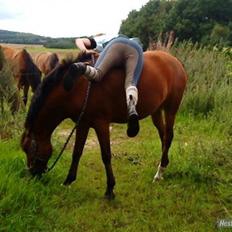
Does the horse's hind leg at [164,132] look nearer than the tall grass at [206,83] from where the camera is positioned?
Yes

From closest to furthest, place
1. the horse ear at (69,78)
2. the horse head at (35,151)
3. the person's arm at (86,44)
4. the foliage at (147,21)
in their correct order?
the horse ear at (69,78)
the horse head at (35,151)
the person's arm at (86,44)
the foliage at (147,21)

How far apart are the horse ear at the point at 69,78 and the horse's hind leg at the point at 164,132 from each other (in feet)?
5.96

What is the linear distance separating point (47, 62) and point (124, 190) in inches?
355

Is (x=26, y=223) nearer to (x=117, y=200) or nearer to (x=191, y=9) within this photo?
(x=117, y=200)

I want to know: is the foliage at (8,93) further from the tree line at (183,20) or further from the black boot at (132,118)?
the tree line at (183,20)

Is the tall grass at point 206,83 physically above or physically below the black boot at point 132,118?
below

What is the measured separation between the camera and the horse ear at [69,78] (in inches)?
159

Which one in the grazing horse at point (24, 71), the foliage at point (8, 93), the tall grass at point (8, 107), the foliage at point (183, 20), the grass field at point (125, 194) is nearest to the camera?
the grass field at point (125, 194)

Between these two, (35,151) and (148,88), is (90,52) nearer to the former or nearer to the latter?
(148,88)

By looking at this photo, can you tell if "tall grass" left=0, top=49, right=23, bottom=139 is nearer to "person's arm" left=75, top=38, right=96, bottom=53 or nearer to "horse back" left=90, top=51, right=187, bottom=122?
"person's arm" left=75, top=38, right=96, bottom=53

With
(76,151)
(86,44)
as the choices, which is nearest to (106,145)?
(76,151)

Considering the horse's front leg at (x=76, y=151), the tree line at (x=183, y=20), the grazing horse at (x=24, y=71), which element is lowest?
the tree line at (x=183, y=20)

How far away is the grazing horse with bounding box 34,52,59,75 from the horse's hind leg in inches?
262

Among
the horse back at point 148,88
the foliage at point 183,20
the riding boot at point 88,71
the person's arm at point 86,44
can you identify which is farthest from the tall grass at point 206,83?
the foliage at point 183,20
